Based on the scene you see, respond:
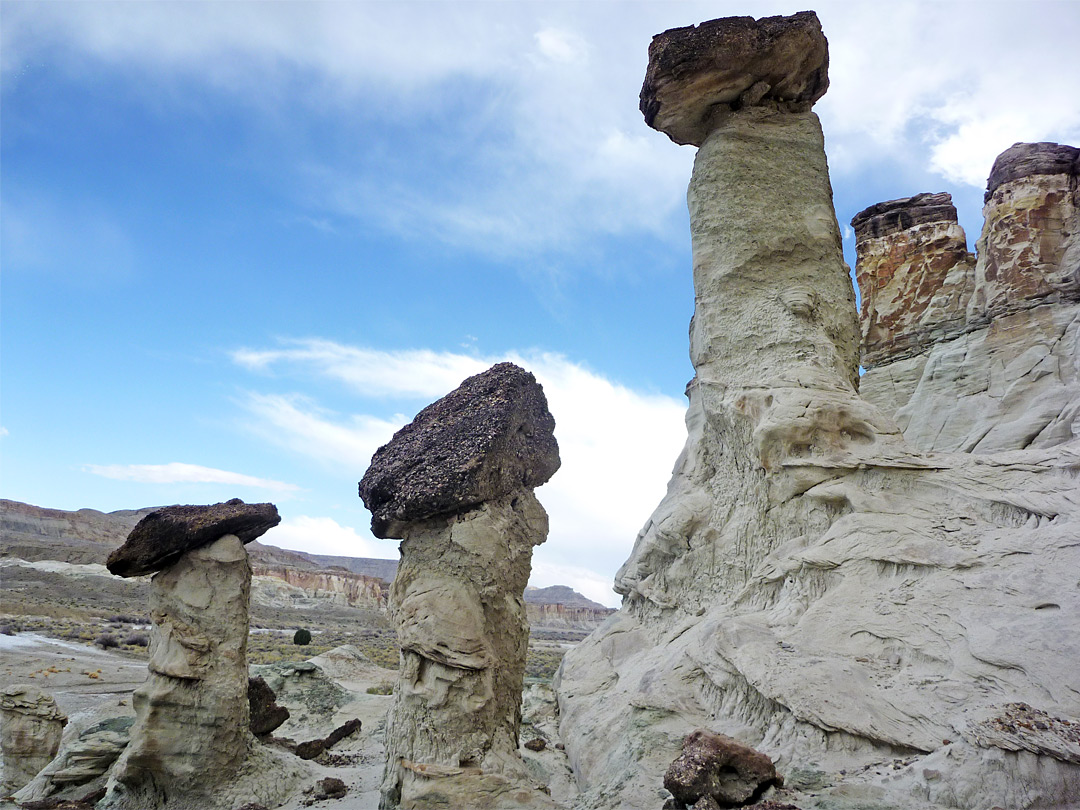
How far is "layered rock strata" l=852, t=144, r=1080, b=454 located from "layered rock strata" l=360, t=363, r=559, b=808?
384 inches

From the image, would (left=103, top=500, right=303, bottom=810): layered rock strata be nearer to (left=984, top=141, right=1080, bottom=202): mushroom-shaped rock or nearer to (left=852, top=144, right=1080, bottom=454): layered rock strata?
(left=852, top=144, right=1080, bottom=454): layered rock strata

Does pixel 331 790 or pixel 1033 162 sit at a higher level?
pixel 1033 162

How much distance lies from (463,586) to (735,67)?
958 cm

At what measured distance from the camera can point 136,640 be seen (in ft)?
70.0

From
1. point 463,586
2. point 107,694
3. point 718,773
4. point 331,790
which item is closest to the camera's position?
point 718,773

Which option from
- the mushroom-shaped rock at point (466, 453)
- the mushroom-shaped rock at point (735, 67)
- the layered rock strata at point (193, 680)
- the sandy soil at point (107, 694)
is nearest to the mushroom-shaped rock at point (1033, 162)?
the mushroom-shaped rock at point (735, 67)

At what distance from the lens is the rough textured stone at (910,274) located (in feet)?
63.2

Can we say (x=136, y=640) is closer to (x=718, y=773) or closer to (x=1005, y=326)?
(x=718, y=773)

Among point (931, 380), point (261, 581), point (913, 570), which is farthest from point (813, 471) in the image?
point (261, 581)

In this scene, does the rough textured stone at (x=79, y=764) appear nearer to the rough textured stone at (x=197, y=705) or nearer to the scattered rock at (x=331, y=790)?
the rough textured stone at (x=197, y=705)

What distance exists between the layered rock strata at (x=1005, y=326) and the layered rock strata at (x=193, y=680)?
11.8m

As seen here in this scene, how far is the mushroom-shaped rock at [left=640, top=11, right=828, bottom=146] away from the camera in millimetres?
11477

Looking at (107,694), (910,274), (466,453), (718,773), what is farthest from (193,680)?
(910,274)

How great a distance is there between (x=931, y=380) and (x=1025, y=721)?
45.0ft
